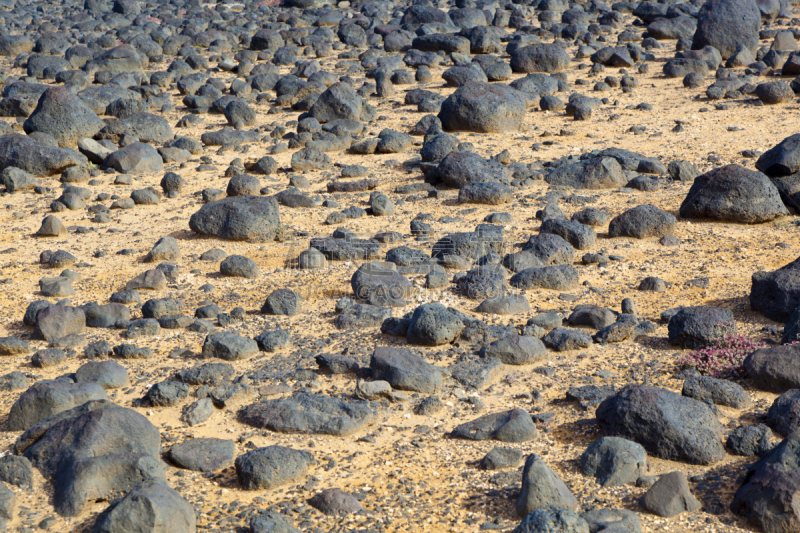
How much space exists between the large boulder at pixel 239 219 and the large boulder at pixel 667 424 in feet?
13.9

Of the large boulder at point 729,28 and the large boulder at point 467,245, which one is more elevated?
the large boulder at point 729,28

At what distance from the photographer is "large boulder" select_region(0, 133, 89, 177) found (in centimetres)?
984

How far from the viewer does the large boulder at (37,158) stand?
32.3 ft

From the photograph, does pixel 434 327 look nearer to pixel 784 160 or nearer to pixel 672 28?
pixel 784 160

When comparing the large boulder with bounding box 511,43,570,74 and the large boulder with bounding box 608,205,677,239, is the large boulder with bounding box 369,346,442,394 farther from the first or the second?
the large boulder with bounding box 511,43,570,74

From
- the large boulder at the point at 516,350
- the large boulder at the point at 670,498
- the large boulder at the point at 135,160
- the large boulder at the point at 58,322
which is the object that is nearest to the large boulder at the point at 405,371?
the large boulder at the point at 516,350

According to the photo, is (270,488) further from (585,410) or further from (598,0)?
(598,0)

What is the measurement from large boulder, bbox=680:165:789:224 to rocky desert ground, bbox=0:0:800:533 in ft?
0.09

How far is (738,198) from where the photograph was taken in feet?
25.6

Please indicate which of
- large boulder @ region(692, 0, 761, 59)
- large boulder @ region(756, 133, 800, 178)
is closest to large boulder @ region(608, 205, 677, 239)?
large boulder @ region(756, 133, 800, 178)

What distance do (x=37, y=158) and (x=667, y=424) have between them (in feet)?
27.2

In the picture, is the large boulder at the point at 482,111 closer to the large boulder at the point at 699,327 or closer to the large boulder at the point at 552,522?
the large boulder at the point at 699,327

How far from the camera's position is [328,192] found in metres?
9.20

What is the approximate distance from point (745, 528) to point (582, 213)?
181 inches
